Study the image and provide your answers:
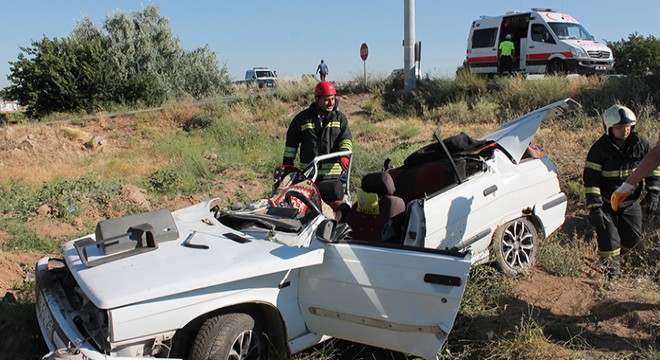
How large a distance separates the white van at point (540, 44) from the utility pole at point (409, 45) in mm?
3357

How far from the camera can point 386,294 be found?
10.8ft

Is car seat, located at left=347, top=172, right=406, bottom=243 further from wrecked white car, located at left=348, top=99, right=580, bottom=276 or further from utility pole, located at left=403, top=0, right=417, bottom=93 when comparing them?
utility pole, located at left=403, top=0, right=417, bottom=93

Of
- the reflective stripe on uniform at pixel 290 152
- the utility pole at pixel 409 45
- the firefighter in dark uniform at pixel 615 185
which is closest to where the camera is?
the firefighter in dark uniform at pixel 615 185

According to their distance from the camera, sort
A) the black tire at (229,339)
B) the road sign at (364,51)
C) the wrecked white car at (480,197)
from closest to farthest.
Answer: the black tire at (229,339) → the wrecked white car at (480,197) → the road sign at (364,51)

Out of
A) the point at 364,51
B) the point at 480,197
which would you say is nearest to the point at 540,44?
the point at 364,51

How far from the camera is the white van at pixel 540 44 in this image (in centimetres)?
1725

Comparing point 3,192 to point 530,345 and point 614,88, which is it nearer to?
point 530,345

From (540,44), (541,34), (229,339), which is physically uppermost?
(541,34)

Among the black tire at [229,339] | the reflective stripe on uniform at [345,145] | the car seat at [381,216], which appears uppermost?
the reflective stripe on uniform at [345,145]

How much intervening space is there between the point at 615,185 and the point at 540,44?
1437 cm

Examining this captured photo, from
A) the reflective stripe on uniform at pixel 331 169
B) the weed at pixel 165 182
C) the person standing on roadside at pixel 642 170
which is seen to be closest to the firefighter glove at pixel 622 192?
the person standing on roadside at pixel 642 170

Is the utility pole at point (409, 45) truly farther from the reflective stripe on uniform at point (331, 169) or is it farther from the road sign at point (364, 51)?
the reflective stripe on uniform at point (331, 169)

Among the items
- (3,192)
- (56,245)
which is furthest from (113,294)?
(3,192)

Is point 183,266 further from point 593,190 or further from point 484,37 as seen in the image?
point 484,37
